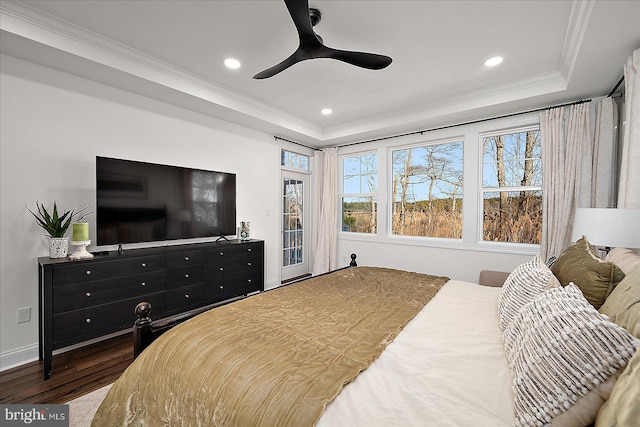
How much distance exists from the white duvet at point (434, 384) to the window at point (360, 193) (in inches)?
137

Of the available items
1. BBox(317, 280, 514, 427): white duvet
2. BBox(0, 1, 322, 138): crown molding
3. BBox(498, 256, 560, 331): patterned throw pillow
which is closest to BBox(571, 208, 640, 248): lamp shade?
BBox(498, 256, 560, 331): patterned throw pillow

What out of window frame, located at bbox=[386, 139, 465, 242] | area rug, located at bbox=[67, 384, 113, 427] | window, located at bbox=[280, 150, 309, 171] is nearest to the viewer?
area rug, located at bbox=[67, 384, 113, 427]

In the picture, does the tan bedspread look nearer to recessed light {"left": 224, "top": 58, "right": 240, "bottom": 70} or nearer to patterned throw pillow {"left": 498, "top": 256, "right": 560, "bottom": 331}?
patterned throw pillow {"left": 498, "top": 256, "right": 560, "bottom": 331}

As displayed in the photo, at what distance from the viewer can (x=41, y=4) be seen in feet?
6.49

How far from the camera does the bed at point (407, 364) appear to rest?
74 cm

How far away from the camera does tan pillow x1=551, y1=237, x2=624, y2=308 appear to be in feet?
3.76

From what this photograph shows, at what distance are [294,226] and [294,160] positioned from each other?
4.03 feet

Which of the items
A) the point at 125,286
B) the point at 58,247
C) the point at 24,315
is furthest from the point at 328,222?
the point at 24,315

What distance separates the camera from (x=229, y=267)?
340cm

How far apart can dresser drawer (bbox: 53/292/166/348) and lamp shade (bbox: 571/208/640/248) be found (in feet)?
12.2

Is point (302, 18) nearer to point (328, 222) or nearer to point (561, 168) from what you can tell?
point (561, 168)

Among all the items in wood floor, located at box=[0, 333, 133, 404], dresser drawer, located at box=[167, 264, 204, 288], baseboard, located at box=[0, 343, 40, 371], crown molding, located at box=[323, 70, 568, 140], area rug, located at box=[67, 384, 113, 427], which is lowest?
wood floor, located at box=[0, 333, 133, 404]

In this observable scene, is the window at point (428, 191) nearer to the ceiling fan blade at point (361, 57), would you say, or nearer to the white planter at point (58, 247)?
the ceiling fan blade at point (361, 57)

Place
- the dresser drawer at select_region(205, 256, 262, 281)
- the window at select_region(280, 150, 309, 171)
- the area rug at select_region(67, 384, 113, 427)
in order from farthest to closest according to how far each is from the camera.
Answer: the window at select_region(280, 150, 309, 171) → the dresser drawer at select_region(205, 256, 262, 281) → the area rug at select_region(67, 384, 113, 427)
